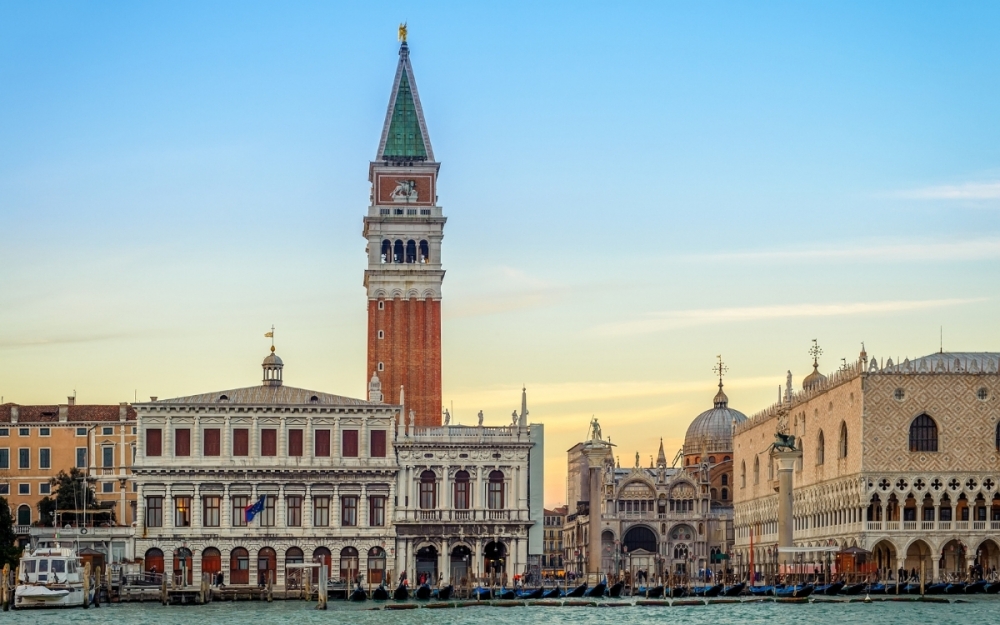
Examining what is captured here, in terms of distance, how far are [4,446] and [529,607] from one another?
35.9m

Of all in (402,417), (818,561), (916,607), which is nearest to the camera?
(916,607)

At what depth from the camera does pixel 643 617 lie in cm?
5944

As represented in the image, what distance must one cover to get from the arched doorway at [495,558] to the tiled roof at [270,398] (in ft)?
25.4

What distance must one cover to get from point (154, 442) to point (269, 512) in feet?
18.4

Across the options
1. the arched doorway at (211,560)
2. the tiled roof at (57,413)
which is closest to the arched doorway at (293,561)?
the arched doorway at (211,560)

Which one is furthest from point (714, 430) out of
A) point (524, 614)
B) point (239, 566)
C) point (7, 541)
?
point (524, 614)

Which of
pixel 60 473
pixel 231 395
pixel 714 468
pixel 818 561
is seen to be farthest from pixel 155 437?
pixel 714 468

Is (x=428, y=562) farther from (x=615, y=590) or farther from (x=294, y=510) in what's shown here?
(x=615, y=590)

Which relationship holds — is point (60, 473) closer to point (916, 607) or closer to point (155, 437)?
point (155, 437)

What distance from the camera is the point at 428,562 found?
7719 cm

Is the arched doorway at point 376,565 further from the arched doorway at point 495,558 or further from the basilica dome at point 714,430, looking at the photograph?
the basilica dome at point 714,430

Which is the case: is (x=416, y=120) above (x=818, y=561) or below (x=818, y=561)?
above

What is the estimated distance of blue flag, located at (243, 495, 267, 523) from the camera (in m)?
74.6

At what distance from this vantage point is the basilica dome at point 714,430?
424 feet
